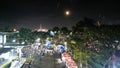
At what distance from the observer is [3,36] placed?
139 feet

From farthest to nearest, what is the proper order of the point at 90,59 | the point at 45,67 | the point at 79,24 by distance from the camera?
1. the point at 79,24
2. the point at 45,67
3. the point at 90,59

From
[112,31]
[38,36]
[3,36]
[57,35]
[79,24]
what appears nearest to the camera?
[112,31]

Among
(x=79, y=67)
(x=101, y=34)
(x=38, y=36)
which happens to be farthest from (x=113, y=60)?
(x=38, y=36)

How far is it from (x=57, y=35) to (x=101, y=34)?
73964 mm

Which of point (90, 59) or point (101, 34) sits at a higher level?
point (101, 34)

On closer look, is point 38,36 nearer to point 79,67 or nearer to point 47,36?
point 47,36

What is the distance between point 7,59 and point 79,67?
11.1m

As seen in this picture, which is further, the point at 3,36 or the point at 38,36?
the point at 38,36

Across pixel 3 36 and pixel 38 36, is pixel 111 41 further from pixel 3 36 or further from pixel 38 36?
pixel 38 36

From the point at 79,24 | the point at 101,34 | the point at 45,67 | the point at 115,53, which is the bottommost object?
the point at 45,67

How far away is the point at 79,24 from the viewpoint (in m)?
49.8

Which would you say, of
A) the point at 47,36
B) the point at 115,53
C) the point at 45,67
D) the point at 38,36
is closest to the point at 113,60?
the point at 115,53

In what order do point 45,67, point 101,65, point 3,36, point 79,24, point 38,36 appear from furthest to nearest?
1. point 38,36
2. point 79,24
3. point 3,36
4. point 45,67
5. point 101,65

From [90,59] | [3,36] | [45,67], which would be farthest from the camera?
[3,36]
